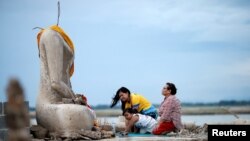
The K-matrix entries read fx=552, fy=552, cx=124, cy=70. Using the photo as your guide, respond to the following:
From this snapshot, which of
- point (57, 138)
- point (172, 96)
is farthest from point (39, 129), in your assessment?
point (172, 96)

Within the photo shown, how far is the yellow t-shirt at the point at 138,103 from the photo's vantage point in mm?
A: 11094

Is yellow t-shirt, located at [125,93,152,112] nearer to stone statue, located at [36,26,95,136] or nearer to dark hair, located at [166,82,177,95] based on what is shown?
dark hair, located at [166,82,177,95]

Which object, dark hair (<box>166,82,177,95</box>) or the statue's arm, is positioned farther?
dark hair (<box>166,82,177,95</box>)

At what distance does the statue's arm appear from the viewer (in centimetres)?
963

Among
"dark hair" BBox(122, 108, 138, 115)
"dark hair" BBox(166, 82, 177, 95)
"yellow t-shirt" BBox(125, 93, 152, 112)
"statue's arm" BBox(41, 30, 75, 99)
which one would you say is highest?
"statue's arm" BBox(41, 30, 75, 99)

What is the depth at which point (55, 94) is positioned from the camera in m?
9.77

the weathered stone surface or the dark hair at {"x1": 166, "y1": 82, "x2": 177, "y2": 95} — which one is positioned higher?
the dark hair at {"x1": 166, "y1": 82, "x2": 177, "y2": 95}

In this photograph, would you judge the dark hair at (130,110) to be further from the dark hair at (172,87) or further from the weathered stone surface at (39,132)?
the weathered stone surface at (39,132)

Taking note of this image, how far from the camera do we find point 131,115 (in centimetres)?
1065

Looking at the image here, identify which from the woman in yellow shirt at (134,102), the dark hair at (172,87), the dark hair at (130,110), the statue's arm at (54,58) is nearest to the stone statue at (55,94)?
the statue's arm at (54,58)

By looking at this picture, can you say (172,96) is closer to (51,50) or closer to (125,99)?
(125,99)

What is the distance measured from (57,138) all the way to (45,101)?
0.78m

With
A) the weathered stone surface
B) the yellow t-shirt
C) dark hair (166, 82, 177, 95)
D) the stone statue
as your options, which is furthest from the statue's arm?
dark hair (166, 82, 177, 95)

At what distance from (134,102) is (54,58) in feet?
7.33
